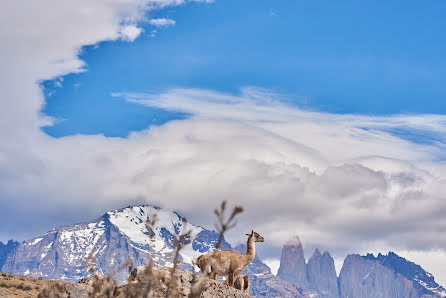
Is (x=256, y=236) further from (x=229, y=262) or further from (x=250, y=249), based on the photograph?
(x=229, y=262)

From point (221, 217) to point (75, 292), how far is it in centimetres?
2304

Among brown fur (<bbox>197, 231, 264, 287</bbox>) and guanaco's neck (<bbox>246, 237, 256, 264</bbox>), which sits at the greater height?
guanaco's neck (<bbox>246, 237, 256, 264</bbox>)

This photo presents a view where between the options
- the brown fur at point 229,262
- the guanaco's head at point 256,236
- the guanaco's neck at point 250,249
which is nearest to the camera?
the brown fur at point 229,262

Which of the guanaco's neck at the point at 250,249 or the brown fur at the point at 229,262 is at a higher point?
the guanaco's neck at the point at 250,249

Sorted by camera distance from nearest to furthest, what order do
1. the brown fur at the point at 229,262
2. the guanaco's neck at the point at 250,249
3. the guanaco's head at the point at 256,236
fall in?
the brown fur at the point at 229,262 < the guanaco's neck at the point at 250,249 < the guanaco's head at the point at 256,236

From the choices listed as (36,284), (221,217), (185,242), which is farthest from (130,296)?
(36,284)

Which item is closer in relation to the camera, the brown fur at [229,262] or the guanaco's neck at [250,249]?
the brown fur at [229,262]

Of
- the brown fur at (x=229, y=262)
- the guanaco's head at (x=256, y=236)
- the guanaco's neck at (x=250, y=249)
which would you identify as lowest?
the brown fur at (x=229, y=262)

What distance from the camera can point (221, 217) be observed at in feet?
38.5

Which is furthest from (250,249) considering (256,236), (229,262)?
(229,262)

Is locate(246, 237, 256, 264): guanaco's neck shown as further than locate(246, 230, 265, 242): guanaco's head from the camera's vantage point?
No

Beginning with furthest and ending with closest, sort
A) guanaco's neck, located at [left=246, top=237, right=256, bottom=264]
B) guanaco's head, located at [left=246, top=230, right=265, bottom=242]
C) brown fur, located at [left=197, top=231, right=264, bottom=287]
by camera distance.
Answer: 1. guanaco's head, located at [left=246, top=230, right=265, bottom=242]
2. guanaco's neck, located at [left=246, top=237, right=256, bottom=264]
3. brown fur, located at [left=197, top=231, right=264, bottom=287]

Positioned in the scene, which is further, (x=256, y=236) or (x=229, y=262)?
(x=256, y=236)

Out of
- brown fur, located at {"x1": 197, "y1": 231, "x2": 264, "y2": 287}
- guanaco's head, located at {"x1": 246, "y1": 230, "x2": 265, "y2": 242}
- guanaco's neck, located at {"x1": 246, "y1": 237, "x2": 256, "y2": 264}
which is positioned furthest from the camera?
guanaco's head, located at {"x1": 246, "y1": 230, "x2": 265, "y2": 242}
